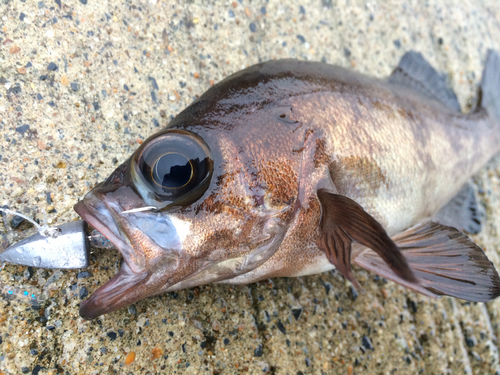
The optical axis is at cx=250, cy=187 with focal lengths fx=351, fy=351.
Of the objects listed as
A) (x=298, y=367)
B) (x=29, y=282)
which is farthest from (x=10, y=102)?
(x=298, y=367)

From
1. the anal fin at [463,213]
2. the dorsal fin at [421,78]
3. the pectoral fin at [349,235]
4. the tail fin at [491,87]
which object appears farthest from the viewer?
the tail fin at [491,87]

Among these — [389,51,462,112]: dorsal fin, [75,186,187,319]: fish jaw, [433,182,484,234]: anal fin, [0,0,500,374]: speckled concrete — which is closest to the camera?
[75,186,187,319]: fish jaw

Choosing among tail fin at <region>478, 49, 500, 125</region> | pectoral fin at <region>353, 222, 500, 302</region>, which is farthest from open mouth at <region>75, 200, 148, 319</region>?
tail fin at <region>478, 49, 500, 125</region>

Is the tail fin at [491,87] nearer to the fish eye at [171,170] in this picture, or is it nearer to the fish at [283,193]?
the fish at [283,193]

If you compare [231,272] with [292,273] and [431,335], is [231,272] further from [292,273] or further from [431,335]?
[431,335]

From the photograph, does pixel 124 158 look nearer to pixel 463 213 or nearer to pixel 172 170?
pixel 172 170

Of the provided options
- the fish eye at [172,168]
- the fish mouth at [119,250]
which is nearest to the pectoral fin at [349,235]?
the fish eye at [172,168]

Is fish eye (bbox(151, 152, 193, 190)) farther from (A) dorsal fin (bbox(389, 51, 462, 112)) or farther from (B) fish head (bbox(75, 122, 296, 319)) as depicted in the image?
(A) dorsal fin (bbox(389, 51, 462, 112))

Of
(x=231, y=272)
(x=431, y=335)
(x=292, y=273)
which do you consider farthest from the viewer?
(x=431, y=335)
